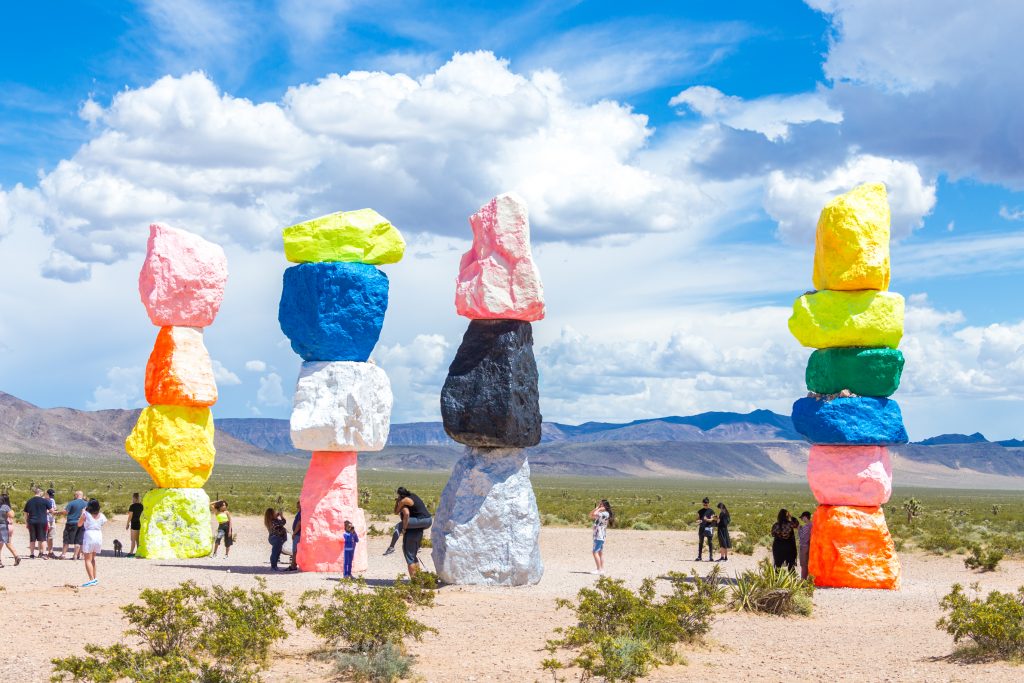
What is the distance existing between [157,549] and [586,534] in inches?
470

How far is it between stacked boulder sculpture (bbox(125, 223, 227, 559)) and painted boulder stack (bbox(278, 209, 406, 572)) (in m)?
2.91

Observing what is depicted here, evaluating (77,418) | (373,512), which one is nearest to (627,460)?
(77,418)

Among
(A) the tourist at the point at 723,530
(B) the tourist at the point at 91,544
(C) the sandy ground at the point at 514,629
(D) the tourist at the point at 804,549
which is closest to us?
(C) the sandy ground at the point at 514,629

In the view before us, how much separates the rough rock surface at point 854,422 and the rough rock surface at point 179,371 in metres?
11.1

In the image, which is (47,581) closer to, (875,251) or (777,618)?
(777,618)

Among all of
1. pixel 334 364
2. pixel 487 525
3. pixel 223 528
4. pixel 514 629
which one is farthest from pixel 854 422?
pixel 223 528

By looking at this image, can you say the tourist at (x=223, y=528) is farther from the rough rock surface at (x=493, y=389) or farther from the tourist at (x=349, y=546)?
the rough rock surface at (x=493, y=389)

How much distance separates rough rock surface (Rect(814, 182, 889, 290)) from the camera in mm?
17000

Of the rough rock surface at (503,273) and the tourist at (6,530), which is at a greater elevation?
the rough rock surface at (503,273)

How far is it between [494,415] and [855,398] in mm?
6042

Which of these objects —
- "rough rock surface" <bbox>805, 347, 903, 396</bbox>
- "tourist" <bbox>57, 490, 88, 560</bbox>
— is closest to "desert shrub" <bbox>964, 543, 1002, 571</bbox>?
"rough rock surface" <bbox>805, 347, 903, 396</bbox>

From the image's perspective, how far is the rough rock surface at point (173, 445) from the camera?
19453 mm

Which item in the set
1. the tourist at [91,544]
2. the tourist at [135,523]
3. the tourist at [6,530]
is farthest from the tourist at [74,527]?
the tourist at [91,544]

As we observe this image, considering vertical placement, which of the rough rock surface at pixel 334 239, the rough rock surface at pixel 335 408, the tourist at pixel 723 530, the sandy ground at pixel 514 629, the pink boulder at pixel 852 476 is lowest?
the sandy ground at pixel 514 629
